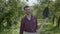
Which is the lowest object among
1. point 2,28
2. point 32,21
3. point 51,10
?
point 2,28

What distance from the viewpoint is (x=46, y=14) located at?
6.34 feet

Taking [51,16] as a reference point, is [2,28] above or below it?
below

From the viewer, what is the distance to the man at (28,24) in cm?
187

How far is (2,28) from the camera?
6.78 feet

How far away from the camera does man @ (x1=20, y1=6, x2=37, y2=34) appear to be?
1873mm

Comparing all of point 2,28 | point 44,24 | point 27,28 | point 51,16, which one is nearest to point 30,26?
point 27,28

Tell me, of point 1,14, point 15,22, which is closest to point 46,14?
point 15,22

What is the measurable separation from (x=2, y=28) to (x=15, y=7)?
1.24 feet

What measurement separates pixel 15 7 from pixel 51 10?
534 mm

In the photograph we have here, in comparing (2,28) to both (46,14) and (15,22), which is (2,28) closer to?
(15,22)

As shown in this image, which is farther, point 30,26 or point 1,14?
point 1,14

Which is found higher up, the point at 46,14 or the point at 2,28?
the point at 46,14

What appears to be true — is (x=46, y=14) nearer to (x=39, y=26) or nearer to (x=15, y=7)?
(x=39, y=26)

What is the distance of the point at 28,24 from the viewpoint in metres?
1.91
